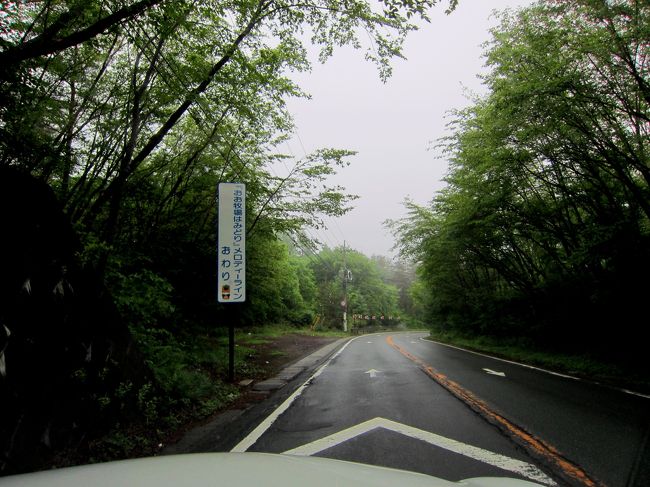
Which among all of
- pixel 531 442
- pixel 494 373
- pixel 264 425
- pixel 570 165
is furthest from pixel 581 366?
pixel 264 425

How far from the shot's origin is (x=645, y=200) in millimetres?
9578

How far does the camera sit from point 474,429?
15.8ft

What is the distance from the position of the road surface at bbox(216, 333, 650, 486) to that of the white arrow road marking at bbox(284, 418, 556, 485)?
1 cm

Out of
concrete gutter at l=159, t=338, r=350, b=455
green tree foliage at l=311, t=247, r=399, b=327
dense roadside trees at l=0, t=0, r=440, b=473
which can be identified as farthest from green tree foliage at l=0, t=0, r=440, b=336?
green tree foliage at l=311, t=247, r=399, b=327

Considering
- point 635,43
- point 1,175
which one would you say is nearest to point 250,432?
point 1,175

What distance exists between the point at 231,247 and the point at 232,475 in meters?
6.98

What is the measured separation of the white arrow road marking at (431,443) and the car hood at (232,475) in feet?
6.93

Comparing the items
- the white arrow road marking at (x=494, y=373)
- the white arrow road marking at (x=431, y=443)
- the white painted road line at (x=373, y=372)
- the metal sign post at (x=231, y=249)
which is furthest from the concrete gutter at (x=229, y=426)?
the white arrow road marking at (x=494, y=373)

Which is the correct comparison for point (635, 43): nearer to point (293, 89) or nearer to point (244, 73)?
point (293, 89)

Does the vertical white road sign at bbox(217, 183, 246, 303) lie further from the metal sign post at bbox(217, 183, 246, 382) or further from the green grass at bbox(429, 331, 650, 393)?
the green grass at bbox(429, 331, 650, 393)

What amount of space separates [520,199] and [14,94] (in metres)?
14.6

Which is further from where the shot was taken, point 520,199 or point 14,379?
point 520,199

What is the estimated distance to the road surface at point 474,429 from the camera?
3.60 meters

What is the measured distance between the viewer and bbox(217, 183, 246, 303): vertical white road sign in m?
8.37
